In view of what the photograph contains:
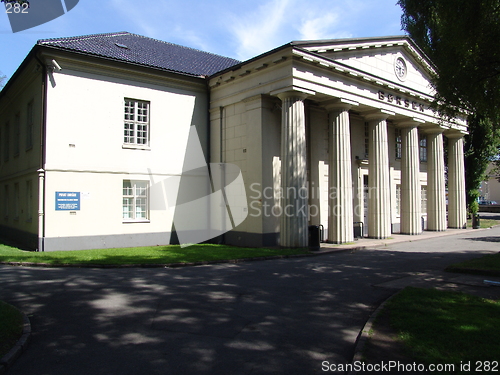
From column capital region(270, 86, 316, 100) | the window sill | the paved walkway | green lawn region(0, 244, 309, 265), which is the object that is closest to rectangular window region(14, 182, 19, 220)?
green lawn region(0, 244, 309, 265)

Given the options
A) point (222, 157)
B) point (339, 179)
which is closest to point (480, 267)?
point (339, 179)

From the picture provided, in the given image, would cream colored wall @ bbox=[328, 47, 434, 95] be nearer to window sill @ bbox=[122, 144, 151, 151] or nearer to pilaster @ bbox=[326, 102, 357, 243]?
pilaster @ bbox=[326, 102, 357, 243]

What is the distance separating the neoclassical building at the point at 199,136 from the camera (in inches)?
618

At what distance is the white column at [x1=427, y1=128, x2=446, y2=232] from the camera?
2425 centimetres

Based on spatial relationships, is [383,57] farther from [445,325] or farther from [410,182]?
[445,325]

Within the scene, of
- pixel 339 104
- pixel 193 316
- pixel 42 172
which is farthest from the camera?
pixel 339 104

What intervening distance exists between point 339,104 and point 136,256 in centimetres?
1083

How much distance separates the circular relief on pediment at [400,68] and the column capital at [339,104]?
180 inches

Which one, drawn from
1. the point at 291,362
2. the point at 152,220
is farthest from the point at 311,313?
the point at 152,220

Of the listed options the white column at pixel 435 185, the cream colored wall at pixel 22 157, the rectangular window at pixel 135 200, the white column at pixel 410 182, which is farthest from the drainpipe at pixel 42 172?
the white column at pixel 435 185

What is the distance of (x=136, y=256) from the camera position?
13.6m

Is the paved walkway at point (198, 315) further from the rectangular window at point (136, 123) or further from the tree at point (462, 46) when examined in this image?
the rectangular window at point (136, 123)

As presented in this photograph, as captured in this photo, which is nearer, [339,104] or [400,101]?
[339,104]

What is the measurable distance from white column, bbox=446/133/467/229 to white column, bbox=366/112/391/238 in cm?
862
